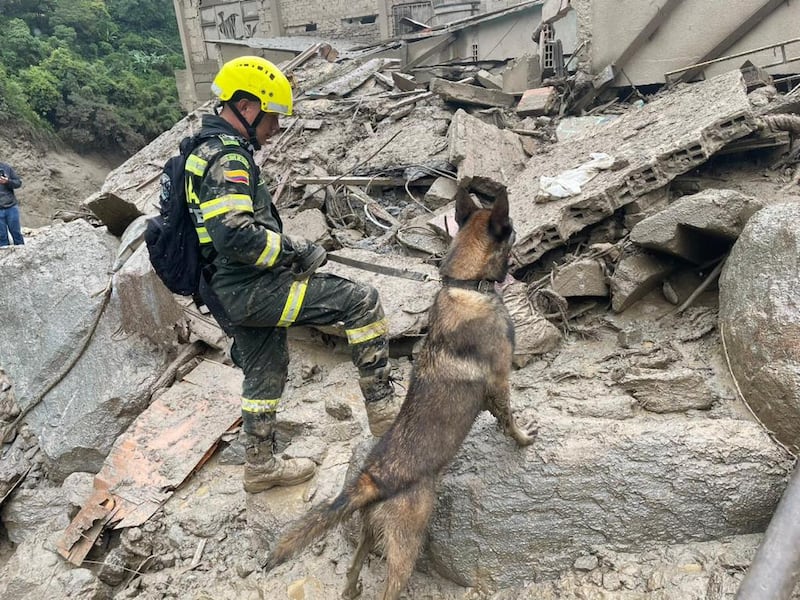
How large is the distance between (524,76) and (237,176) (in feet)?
27.9

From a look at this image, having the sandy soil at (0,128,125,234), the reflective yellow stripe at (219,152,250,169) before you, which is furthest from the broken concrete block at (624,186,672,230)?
the sandy soil at (0,128,125,234)

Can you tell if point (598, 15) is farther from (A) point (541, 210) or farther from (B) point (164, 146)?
(B) point (164, 146)

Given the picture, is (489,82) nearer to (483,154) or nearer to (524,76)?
(524,76)

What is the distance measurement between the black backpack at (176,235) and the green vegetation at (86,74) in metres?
21.7

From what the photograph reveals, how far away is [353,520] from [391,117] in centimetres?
810

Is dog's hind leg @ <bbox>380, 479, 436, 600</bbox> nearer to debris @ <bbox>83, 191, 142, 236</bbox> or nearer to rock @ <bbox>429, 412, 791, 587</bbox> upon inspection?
rock @ <bbox>429, 412, 791, 587</bbox>

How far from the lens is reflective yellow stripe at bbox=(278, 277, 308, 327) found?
3.21 meters

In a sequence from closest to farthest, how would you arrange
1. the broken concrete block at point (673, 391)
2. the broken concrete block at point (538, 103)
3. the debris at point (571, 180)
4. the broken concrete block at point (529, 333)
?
the broken concrete block at point (673, 391), the broken concrete block at point (529, 333), the debris at point (571, 180), the broken concrete block at point (538, 103)

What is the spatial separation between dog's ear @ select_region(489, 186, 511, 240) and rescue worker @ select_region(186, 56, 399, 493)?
86cm

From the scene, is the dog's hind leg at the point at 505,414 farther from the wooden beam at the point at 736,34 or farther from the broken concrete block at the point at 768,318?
the wooden beam at the point at 736,34

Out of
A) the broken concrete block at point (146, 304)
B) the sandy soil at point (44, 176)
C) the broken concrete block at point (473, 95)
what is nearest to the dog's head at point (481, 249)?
the broken concrete block at point (146, 304)

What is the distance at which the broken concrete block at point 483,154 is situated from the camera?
6.60 meters

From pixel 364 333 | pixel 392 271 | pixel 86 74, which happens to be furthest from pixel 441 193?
pixel 86 74

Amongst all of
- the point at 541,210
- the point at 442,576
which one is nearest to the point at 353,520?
the point at 442,576
